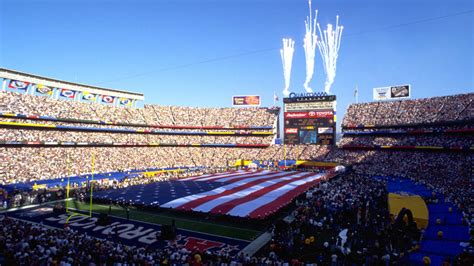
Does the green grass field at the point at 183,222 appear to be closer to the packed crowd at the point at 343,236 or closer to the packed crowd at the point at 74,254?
the packed crowd at the point at 343,236

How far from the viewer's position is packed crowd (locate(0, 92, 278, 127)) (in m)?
44.0

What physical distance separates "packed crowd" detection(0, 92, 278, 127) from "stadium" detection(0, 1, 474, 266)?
29 cm

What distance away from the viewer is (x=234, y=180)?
35500 mm

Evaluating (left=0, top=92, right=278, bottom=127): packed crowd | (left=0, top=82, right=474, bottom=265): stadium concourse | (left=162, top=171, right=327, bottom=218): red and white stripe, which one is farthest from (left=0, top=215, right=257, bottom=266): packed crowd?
(left=0, top=92, right=278, bottom=127): packed crowd

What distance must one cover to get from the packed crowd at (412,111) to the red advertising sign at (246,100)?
23052 mm

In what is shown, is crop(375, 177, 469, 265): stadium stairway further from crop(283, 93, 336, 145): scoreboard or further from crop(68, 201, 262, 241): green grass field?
crop(283, 93, 336, 145): scoreboard

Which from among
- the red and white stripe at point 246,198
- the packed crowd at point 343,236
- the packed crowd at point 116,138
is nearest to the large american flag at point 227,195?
the red and white stripe at point 246,198

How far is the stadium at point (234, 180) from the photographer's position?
44.9ft

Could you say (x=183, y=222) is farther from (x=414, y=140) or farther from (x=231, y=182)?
(x=414, y=140)

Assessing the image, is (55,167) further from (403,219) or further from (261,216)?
(403,219)

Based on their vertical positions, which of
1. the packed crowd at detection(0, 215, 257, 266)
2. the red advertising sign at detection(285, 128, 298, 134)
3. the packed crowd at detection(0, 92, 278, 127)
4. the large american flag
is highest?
the packed crowd at detection(0, 92, 278, 127)

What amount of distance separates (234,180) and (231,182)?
1.42 m

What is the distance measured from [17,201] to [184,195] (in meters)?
14.0

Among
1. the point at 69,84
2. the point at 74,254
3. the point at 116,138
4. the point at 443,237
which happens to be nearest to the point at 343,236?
the point at 443,237
